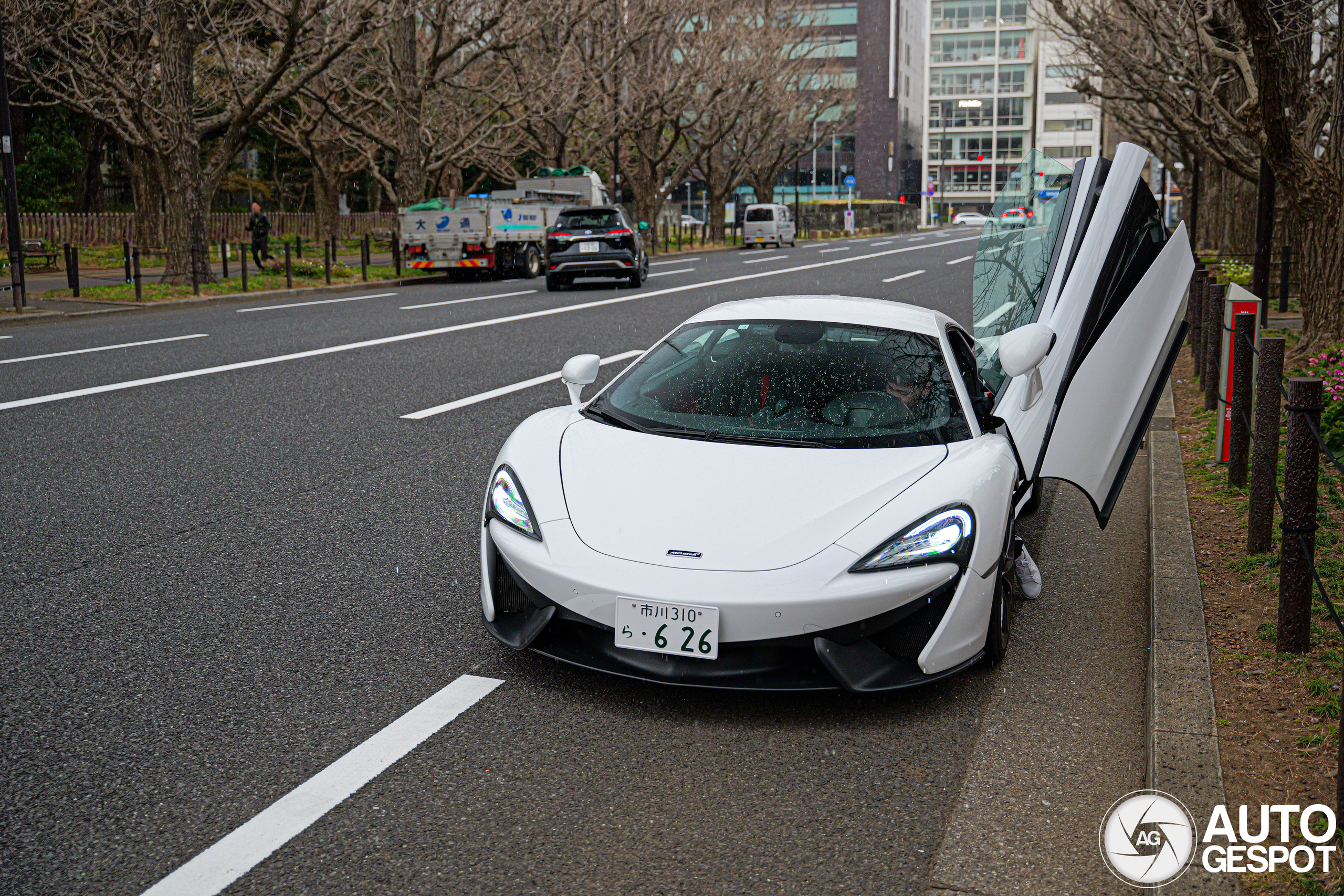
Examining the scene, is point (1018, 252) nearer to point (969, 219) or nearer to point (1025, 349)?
point (1025, 349)

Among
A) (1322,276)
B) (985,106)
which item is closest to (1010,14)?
(985,106)

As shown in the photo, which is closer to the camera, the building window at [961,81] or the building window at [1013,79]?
the building window at [1013,79]

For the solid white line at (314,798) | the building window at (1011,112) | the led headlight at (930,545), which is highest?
the building window at (1011,112)

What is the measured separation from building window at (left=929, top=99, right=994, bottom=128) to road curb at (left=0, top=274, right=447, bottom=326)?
105434mm

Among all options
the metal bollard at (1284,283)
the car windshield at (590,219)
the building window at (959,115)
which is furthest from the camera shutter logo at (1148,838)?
the building window at (959,115)

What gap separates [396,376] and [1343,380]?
24.9 feet

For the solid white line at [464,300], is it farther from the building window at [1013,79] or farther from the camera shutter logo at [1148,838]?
the building window at [1013,79]

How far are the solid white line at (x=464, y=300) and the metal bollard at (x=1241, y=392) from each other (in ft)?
45.6

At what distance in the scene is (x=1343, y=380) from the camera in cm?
695

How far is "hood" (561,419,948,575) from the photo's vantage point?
373 cm

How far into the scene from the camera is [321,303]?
66.4 feet

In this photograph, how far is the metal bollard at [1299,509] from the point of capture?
3947 mm

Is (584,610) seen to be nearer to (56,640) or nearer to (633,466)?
(633,466)

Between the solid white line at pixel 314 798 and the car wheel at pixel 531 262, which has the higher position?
the car wheel at pixel 531 262
